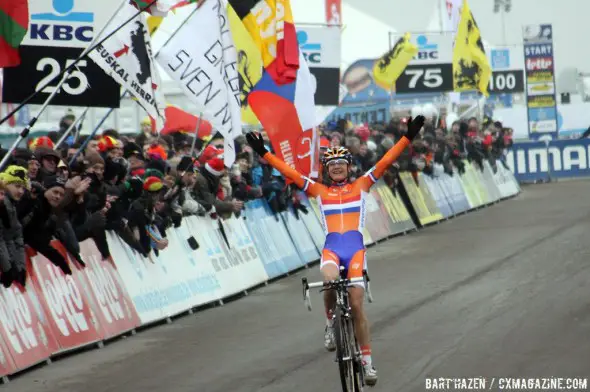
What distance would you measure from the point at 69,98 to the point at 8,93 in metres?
0.86

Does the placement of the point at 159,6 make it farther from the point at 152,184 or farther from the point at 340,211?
the point at 340,211

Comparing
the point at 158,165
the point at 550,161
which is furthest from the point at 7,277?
the point at 550,161

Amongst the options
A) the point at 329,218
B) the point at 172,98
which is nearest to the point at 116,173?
the point at 329,218

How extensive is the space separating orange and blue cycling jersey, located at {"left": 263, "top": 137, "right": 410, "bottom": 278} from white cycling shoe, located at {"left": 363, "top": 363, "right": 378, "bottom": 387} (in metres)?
0.97

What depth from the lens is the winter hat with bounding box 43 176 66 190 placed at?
13518 mm

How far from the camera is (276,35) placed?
Answer: 1908 centimetres

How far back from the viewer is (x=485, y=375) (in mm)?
11078

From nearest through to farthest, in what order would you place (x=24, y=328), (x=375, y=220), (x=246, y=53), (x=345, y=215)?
(x=345, y=215)
(x=24, y=328)
(x=246, y=53)
(x=375, y=220)

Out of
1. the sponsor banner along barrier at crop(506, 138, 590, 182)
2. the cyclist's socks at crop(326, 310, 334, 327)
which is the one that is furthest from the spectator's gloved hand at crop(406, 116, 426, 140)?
the sponsor banner along barrier at crop(506, 138, 590, 182)

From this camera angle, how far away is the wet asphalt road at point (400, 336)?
1170cm

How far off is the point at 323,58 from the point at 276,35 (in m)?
6.65

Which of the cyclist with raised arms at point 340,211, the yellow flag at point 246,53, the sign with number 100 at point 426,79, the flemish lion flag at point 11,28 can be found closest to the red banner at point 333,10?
the sign with number 100 at point 426,79

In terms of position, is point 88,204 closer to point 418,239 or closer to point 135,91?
point 135,91

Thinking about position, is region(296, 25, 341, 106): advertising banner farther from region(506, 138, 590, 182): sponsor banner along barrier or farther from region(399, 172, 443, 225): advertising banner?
region(506, 138, 590, 182): sponsor banner along barrier
